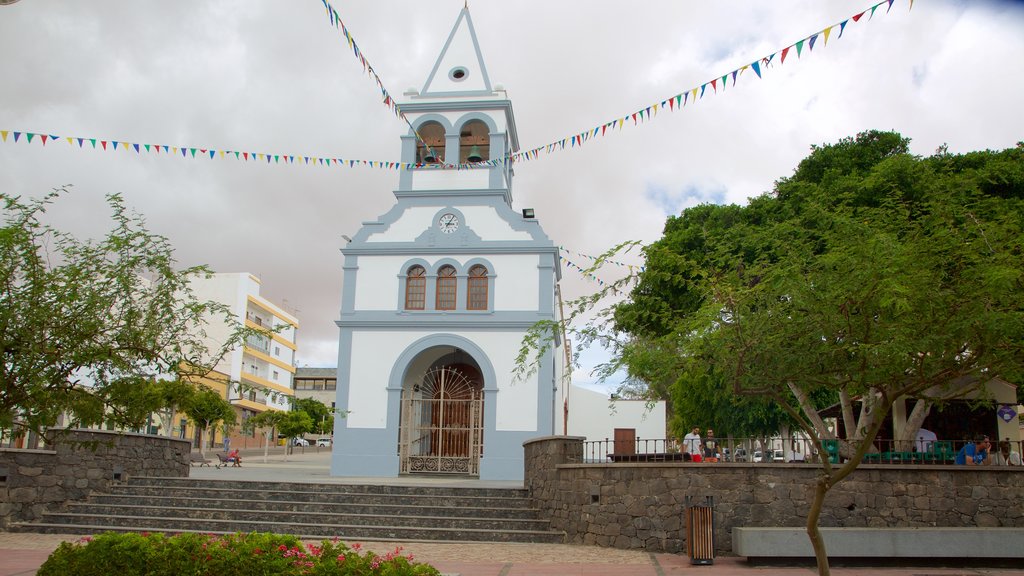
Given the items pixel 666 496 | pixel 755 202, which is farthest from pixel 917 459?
pixel 755 202

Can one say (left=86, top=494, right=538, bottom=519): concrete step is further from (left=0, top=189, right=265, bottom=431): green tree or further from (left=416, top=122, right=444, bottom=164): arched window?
(left=416, top=122, right=444, bottom=164): arched window

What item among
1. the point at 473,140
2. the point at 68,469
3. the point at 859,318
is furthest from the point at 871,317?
the point at 473,140

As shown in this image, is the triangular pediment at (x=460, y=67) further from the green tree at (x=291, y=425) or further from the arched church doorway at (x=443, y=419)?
the green tree at (x=291, y=425)

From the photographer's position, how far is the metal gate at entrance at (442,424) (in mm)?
21938

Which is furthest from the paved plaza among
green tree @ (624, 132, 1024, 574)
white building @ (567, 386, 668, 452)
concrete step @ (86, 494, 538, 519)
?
white building @ (567, 386, 668, 452)

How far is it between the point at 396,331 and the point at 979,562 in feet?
48.0

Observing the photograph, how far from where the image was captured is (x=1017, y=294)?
8.55 metres

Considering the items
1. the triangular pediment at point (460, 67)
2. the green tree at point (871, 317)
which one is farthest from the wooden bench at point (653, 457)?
the triangular pediment at point (460, 67)

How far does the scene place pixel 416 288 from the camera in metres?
23.1

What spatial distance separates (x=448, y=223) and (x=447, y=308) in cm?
240

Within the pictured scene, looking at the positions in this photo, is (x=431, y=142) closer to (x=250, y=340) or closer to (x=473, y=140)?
(x=473, y=140)

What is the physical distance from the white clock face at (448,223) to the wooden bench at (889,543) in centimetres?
1342

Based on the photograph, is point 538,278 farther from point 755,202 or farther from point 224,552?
point 224,552

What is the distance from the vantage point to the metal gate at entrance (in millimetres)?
21938
